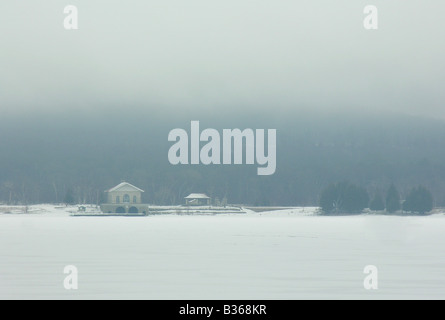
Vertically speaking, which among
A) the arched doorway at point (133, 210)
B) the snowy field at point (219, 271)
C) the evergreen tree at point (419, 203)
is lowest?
the arched doorway at point (133, 210)

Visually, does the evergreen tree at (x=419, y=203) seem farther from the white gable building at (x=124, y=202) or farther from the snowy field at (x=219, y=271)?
the snowy field at (x=219, y=271)

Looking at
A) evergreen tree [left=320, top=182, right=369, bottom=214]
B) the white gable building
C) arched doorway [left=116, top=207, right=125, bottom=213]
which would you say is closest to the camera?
the white gable building

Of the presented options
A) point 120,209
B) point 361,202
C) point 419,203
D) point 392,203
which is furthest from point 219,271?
point 361,202

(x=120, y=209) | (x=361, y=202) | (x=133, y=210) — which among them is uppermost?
(x=361, y=202)

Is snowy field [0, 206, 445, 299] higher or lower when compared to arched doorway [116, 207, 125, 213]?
higher

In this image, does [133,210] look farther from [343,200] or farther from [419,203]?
[419,203]

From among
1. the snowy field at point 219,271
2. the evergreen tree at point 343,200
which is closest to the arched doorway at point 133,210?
the evergreen tree at point 343,200

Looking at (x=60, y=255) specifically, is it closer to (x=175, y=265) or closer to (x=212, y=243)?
(x=175, y=265)

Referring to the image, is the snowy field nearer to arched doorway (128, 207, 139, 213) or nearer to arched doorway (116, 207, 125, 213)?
arched doorway (128, 207, 139, 213)

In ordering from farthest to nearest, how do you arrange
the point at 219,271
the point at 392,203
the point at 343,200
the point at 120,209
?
the point at 120,209 < the point at 343,200 < the point at 392,203 < the point at 219,271

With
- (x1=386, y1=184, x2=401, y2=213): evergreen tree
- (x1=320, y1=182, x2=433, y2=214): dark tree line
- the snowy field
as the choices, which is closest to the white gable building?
→ (x1=320, y1=182, x2=433, y2=214): dark tree line

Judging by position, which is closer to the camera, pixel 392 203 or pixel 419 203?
pixel 392 203

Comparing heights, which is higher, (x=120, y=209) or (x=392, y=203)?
(x=392, y=203)
